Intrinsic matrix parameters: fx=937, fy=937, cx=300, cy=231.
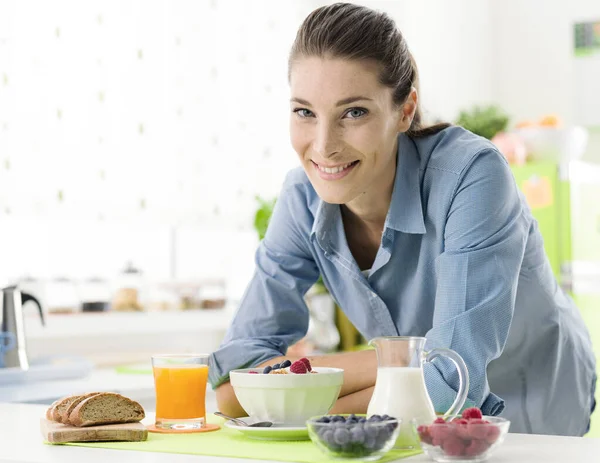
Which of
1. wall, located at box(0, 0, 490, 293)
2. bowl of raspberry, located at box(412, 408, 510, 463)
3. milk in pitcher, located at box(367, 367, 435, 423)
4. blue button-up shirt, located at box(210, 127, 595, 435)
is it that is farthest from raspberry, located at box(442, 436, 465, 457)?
wall, located at box(0, 0, 490, 293)

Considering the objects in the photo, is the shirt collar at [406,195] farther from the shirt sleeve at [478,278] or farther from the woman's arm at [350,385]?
the woman's arm at [350,385]

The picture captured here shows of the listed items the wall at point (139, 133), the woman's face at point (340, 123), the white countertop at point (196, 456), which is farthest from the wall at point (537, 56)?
the white countertop at point (196, 456)

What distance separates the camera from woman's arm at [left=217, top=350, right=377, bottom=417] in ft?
5.08

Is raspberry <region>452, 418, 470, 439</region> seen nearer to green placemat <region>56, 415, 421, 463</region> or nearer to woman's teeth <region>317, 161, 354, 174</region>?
green placemat <region>56, 415, 421, 463</region>

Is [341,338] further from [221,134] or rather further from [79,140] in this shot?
[79,140]

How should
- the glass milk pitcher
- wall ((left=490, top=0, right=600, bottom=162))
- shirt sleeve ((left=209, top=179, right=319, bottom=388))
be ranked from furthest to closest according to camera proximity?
1. wall ((left=490, top=0, right=600, bottom=162))
2. shirt sleeve ((left=209, top=179, right=319, bottom=388))
3. the glass milk pitcher

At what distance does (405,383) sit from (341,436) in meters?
0.14

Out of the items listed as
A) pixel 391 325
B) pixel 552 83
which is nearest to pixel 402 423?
pixel 391 325

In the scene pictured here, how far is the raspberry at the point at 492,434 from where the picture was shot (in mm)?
1054

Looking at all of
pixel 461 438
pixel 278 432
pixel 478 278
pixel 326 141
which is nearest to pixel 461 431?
pixel 461 438

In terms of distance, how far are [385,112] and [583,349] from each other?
677 millimetres

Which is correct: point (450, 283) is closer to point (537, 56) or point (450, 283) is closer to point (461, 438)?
point (461, 438)

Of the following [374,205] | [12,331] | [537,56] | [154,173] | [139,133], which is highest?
[537,56]

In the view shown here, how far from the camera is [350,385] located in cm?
158
